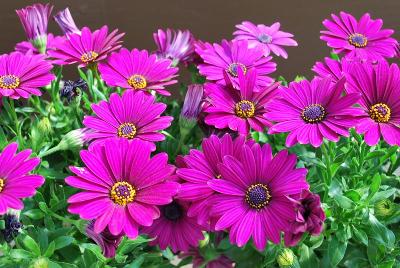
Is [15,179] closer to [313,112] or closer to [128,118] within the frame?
[128,118]

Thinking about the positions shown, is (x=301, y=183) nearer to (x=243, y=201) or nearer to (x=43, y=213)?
(x=243, y=201)

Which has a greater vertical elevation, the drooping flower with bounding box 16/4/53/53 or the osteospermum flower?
the drooping flower with bounding box 16/4/53/53

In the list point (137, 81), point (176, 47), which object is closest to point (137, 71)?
point (137, 81)

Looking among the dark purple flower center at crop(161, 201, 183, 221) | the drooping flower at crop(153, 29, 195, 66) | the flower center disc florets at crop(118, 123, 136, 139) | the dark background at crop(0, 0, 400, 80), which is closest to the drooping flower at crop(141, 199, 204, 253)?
the dark purple flower center at crop(161, 201, 183, 221)

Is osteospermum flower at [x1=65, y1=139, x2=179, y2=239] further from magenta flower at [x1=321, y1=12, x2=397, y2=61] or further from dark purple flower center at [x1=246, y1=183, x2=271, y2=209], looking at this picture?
magenta flower at [x1=321, y1=12, x2=397, y2=61]

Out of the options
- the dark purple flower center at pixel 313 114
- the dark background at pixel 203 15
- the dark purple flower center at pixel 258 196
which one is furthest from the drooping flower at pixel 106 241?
the dark background at pixel 203 15

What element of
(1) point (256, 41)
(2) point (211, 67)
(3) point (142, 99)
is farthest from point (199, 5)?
(3) point (142, 99)
